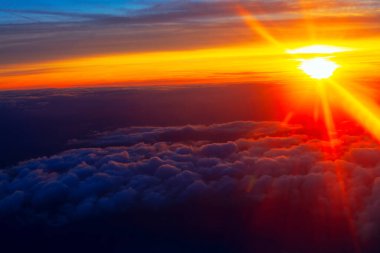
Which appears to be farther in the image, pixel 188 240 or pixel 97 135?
pixel 97 135

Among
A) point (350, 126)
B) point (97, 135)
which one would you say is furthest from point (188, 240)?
point (97, 135)

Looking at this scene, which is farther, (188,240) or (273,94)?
(273,94)

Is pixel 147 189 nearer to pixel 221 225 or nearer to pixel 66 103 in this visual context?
pixel 221 225

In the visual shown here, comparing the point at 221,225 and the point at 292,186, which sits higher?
the point at 292,186

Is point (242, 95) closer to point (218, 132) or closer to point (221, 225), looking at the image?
point (218, 132)

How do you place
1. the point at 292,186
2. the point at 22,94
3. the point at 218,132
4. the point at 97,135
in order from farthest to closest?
the point at 22,94 < the point at 97,135 < the point at 218,132 < the point at 292,186

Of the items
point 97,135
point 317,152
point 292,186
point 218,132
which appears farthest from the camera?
point 97,135

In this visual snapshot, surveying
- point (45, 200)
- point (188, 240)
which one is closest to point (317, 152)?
point (188, 240)

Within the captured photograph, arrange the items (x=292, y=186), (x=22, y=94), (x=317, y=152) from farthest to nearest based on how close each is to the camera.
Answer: (x=22, y=94) → (x=317, y=152) → (x=292, y=186)

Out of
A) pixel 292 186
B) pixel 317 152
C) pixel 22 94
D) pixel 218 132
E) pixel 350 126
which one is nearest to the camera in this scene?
pixel 292 186
